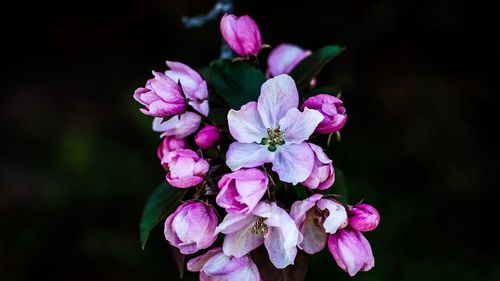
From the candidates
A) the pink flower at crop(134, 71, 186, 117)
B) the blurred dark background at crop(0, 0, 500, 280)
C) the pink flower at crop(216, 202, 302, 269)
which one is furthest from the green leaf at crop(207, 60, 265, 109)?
the blurred dark background at crop(0, 0, 500, 280)

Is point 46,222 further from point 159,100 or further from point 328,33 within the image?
point 159,100

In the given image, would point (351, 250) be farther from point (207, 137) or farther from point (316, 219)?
point (207, 137)

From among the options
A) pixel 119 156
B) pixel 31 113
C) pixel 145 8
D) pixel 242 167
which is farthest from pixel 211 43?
pixel 242 167

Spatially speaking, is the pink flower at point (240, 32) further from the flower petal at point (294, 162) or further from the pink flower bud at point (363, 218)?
the pink flower bud at point (363, 218)

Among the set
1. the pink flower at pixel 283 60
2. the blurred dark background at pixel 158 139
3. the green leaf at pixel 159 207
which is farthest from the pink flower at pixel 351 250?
the blurred dark background at pixel 158 139

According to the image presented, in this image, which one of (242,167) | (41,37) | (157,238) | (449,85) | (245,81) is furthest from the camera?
(41,37)

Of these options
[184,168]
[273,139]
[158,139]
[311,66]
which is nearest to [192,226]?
[184,168]
